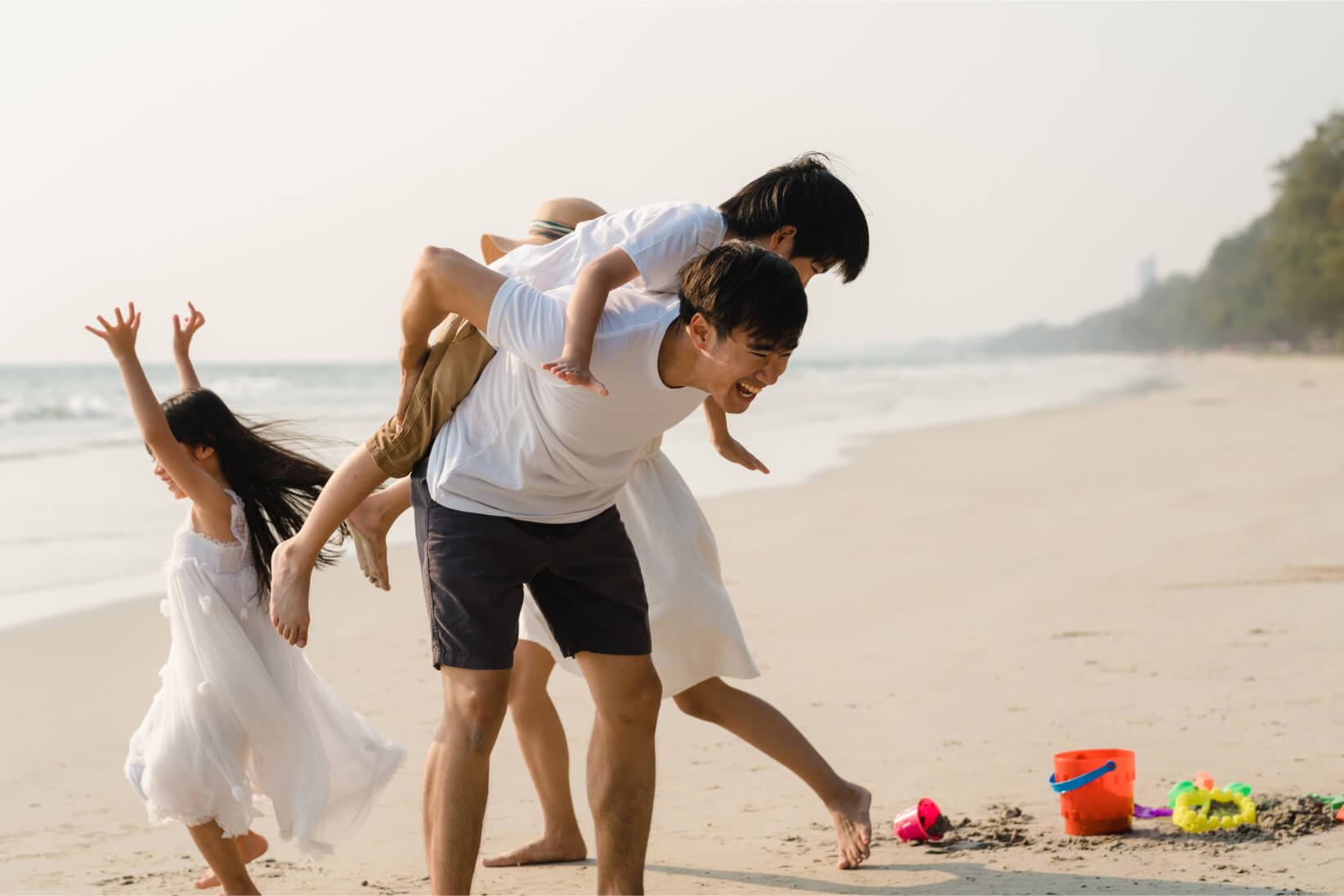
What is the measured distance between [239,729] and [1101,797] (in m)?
2.28

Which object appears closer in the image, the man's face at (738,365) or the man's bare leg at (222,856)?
the man's face at (738,365)

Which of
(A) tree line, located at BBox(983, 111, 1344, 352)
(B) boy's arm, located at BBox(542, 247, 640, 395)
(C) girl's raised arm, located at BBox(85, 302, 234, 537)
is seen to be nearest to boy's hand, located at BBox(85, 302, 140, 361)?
(C) girl's raised arm, located at BBox(85, 302, 234, 537)

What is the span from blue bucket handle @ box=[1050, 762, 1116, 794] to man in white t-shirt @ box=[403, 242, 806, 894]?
1235 mm

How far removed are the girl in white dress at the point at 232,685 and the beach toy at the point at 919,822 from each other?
142cm

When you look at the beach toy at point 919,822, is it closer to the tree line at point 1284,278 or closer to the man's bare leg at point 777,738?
the man's bare leg at point 777,738

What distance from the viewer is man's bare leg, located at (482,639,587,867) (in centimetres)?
351

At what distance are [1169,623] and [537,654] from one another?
347 centimetres

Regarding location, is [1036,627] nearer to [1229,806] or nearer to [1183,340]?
[1229,806]

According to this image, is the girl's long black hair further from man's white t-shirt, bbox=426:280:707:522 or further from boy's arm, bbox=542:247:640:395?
boy's arm, bbox=542:247:640:395

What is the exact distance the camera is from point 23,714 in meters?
5.01

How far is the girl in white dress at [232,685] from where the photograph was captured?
3.11 m

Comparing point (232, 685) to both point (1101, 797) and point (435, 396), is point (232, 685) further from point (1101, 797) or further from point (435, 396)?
point (1101, 797)

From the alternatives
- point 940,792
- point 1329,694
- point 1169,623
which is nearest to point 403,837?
point 940,792

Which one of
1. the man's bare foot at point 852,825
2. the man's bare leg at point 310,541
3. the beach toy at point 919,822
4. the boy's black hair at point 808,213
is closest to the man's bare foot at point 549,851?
the man's bare foot at point 852,825
